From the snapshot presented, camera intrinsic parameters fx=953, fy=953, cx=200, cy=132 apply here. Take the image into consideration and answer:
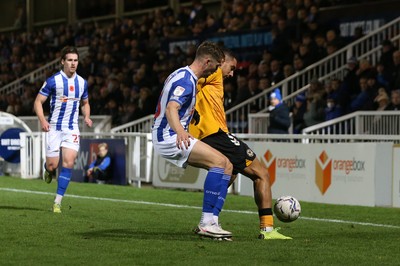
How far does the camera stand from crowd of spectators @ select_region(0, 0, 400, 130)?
760 inches

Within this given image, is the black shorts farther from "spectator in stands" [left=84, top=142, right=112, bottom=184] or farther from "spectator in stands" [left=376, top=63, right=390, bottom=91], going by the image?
"spectator in stands" [left=84, top=142, right=112, bottom=184]

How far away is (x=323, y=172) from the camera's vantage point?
16.2 m

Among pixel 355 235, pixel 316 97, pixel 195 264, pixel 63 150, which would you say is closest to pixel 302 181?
pixel 316 97

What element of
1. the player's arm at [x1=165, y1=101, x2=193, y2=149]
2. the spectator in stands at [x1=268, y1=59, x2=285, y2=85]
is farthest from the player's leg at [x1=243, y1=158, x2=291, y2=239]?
the spectator in stands at [x1=268, y1=59, x2=285, y2=85]

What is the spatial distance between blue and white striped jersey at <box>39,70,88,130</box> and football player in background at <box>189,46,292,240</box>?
3.80m

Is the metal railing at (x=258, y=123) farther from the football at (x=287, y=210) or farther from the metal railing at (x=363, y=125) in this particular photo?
the football at (x=287, y=210)

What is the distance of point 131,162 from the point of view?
20938mm

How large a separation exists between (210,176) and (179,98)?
0.88 meters

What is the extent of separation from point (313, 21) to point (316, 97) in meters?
3.78

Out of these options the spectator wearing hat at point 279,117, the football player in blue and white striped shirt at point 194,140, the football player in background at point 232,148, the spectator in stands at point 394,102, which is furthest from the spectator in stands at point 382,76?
the football player in blue and white striped shirt at point 194,140

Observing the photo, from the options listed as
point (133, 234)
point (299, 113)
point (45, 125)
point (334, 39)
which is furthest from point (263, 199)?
point (334, 39)

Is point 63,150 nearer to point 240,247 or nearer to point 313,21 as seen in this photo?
point 240,247

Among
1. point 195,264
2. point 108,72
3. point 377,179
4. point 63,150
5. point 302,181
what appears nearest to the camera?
point 195,264

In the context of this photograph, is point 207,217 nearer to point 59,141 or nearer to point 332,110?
point 59,141
